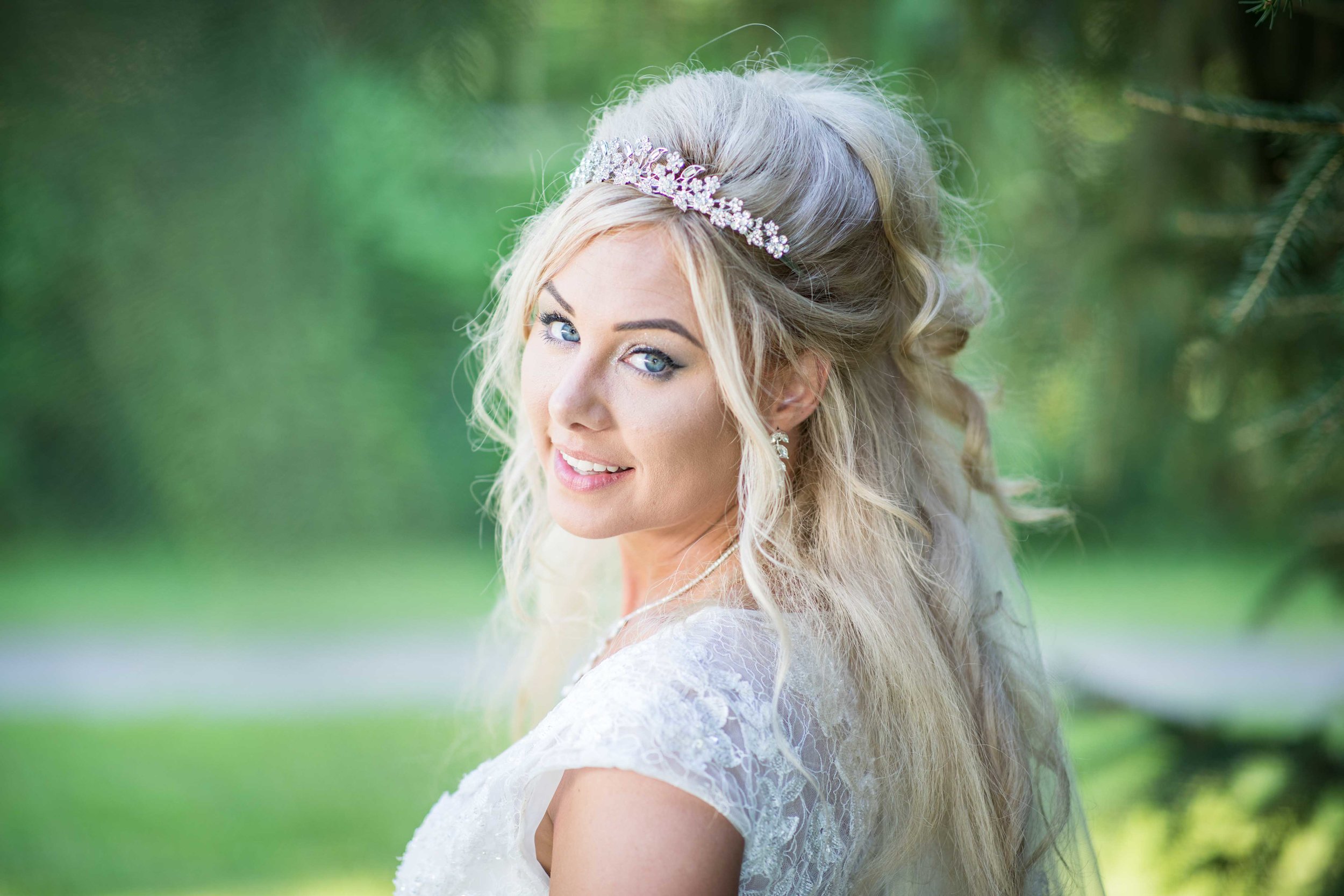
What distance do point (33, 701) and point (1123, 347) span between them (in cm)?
486

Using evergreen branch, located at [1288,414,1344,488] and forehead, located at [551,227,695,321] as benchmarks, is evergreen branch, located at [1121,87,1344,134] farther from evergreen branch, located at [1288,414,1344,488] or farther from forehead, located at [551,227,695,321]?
forehead, located at [551,227,695,321]

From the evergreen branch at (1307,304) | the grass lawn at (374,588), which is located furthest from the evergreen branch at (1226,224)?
the grass lawn at (374,588)

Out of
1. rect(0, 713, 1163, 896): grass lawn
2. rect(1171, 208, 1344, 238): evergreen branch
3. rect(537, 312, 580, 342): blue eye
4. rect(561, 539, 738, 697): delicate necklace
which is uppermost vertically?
rect(1171, 208, 1344, 238): evergreen branch

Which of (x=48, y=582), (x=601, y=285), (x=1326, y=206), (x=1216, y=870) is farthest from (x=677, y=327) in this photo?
(x=48, y=582)

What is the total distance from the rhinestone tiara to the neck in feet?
1.51

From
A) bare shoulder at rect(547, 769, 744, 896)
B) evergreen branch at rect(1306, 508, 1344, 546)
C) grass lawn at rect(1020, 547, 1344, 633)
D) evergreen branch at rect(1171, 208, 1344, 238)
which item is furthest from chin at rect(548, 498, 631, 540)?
grass lawn at rect(1020, 547, 1344, 633)

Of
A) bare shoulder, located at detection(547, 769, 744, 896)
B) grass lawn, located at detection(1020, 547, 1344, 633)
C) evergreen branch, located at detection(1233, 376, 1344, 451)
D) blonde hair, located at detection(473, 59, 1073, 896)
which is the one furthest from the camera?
grass lawn, located at detection(1020, 547, 1344, 633)

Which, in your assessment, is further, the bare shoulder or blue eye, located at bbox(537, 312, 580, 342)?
blue eye, located at bbox(537, 312, 580, 342)

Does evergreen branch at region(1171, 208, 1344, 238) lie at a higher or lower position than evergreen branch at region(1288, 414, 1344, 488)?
higher

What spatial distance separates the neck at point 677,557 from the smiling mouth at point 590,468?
0.52 feet

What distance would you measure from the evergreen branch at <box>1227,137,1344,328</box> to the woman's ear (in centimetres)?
70

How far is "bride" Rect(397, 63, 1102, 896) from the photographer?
4.15 feet

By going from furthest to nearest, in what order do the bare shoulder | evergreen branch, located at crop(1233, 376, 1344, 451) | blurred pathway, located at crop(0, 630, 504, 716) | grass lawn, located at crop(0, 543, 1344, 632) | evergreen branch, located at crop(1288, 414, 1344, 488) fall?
1. blurred pathway, located at crop(0, 630, 504, 716)
2. grass lawn, located at crop(0, 543, 1344, 632)
3. evergreen branch, located at crop(1288, 414, 1344, 488)
4. evergreen branch, located at crop(1233, 376, 1344, 451)
5. the bare shoulder

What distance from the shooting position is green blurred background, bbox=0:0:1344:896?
7.10 feet
